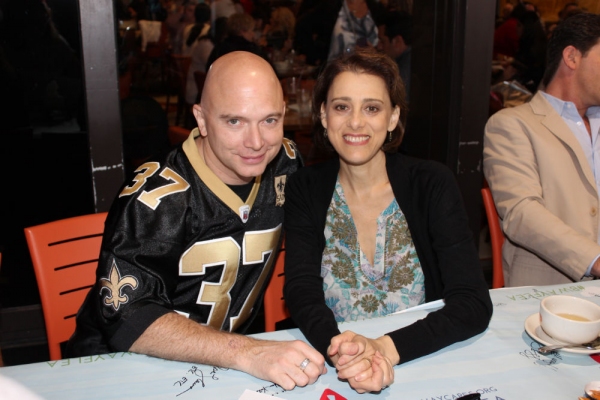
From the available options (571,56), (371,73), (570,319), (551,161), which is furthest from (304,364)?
(571,56)

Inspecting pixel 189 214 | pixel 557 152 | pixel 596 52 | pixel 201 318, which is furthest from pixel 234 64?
pixel 596 52

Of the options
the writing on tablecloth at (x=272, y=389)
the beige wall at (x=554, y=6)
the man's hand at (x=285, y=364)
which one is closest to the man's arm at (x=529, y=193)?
the man's hand at (x=285, y=364)

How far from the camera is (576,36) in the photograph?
246 cm

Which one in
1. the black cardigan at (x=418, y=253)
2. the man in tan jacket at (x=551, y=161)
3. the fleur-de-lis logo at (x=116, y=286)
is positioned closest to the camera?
the black cardigan at (x=418, y=253)

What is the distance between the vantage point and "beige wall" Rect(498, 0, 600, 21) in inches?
158

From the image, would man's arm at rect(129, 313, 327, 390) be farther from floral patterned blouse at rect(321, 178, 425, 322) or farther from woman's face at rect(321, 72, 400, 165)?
woman's face at rect(321, 72, 400, 165)

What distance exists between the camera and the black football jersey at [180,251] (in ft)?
5.27

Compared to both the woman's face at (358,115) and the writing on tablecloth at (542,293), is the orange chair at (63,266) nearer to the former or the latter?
the woman's face at (358,115)

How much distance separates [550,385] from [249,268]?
96 cm

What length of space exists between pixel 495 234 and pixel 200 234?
1339mm

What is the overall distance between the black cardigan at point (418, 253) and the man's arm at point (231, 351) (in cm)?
14

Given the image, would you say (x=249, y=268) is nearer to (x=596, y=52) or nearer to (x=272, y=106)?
(x=272, y=106)

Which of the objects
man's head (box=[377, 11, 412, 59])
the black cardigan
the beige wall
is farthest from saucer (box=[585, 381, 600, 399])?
the beige wall

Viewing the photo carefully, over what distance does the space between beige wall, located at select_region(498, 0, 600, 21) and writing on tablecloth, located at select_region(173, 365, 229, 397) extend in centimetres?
364
